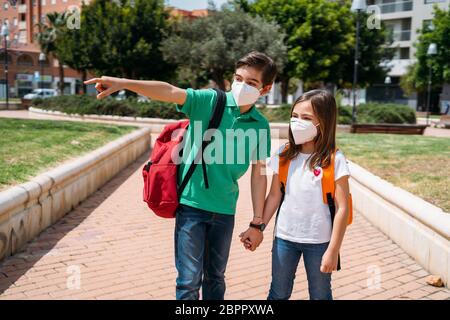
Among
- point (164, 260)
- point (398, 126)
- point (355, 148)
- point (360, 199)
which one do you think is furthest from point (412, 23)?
point (164, 260)

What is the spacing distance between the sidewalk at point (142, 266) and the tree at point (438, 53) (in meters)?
33.7

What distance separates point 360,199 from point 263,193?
440 cm

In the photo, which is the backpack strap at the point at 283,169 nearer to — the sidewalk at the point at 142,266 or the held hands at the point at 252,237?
the held hands at the point at 252,237

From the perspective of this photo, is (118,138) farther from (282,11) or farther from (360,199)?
(282,11)

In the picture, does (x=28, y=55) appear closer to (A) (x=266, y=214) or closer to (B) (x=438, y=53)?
(B) (x=438, y=53)

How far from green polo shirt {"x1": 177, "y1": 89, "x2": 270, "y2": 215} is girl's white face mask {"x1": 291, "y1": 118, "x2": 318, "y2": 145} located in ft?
0.73

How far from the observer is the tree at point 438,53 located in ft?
121

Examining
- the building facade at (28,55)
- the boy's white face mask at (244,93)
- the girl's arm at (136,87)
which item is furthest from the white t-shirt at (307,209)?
the building facade at (28,55)

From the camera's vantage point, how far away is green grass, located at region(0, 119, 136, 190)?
19.6ft

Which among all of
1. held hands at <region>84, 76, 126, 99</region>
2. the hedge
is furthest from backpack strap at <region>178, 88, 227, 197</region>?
the hedge

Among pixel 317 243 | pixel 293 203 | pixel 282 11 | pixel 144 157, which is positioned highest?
pixel 282 11

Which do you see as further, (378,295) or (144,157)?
(144,157)

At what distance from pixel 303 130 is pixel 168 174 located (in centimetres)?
77

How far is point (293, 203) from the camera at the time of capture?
287 centimetres
